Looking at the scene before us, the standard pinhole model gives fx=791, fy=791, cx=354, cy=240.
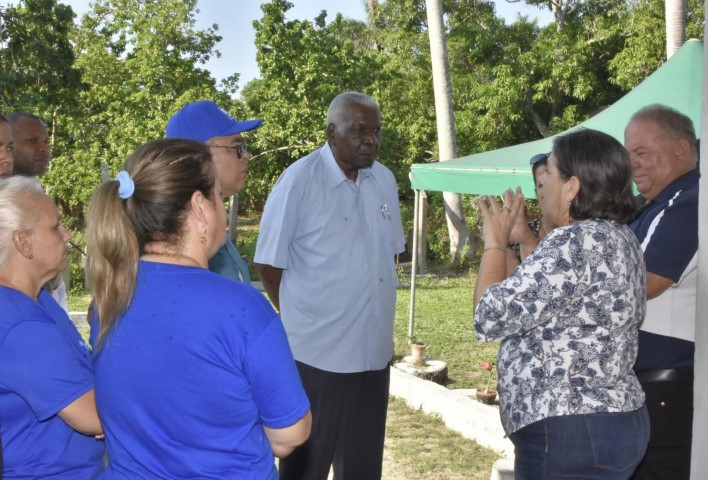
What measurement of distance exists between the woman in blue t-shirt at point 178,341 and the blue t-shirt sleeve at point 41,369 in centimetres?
11

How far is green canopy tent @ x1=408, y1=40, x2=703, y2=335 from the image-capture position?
641 centimetres

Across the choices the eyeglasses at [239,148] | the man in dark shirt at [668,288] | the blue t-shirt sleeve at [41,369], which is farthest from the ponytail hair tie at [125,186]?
the man in dark shirt at [668,288]

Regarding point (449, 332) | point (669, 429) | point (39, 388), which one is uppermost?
point (39, 388)

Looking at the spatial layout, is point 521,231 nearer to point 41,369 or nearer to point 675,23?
point 41,369

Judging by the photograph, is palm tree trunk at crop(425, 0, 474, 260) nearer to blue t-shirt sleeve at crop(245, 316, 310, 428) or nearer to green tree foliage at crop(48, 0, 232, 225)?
green tree foliage at crop(48, 0, 232, 225)

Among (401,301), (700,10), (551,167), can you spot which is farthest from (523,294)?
(700,10)

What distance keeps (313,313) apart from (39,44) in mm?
13469

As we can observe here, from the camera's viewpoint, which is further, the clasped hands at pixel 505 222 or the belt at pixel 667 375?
the belt at pixel 667 375

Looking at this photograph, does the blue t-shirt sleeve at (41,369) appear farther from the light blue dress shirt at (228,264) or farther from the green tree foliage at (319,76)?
the green tree foliage at (319,76)

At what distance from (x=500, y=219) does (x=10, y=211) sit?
1.51 metres

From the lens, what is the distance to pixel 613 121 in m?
6.79

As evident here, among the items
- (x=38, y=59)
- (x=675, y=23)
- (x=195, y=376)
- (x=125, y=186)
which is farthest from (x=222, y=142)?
(x=38, y=59)

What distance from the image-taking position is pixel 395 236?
381 centimetres

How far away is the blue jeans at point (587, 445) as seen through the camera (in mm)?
2328
